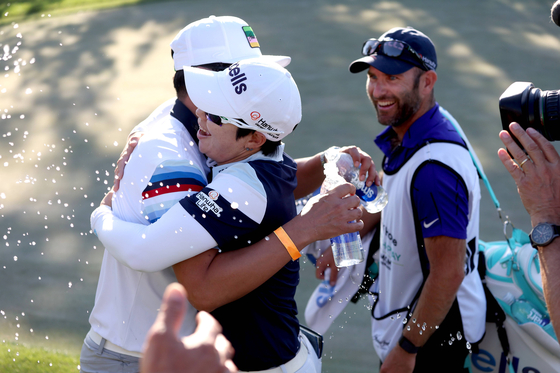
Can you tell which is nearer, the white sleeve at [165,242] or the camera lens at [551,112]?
the white sleeve at [165,242]

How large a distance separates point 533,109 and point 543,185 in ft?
1.02

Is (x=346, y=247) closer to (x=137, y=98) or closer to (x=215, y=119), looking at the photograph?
(x=215, y=119)

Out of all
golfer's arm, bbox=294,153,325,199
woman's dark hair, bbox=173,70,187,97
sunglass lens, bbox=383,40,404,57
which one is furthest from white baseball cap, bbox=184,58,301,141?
sunglass lens, bbox=383,40,404,57

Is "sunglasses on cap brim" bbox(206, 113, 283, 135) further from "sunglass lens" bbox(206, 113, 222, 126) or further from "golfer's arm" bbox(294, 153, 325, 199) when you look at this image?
"golfer's arm" bbox(294, 153, 325, 199)

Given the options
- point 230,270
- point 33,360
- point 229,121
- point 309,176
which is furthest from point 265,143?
point 33,360

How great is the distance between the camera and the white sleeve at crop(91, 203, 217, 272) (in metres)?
1.78

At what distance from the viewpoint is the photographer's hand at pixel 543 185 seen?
77.3 inches

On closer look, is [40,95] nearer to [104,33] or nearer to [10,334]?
[104,33]

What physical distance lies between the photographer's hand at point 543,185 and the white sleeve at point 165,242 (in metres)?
1.14

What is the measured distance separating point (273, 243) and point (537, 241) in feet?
3.09

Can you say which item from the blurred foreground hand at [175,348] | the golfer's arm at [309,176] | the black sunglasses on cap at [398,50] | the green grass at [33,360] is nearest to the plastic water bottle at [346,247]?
the golfer's arm at [309,176]

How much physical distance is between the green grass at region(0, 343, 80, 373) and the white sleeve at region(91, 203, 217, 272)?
2.32 m

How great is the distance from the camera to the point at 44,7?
11.9m

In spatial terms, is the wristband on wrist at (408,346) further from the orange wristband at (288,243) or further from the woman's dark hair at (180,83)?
the woman's dark hair at (180,83)
